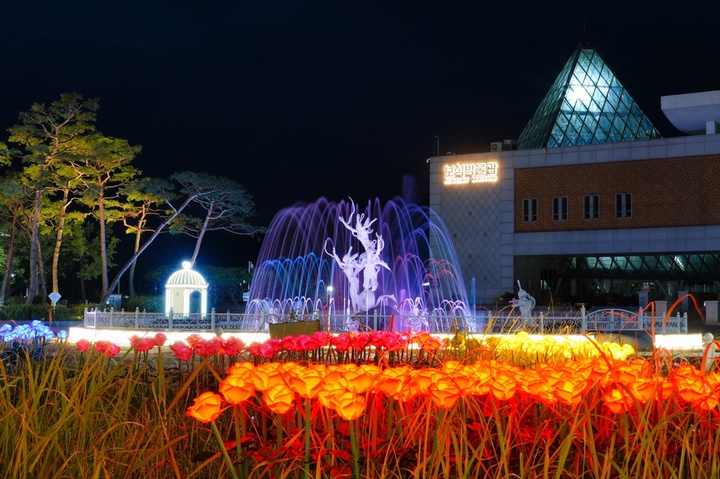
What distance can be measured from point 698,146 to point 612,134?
18.4 feet

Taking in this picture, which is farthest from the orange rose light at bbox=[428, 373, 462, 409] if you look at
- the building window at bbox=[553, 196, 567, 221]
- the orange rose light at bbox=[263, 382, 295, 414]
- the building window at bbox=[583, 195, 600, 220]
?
the building window at bbox=[553, 196, 567, 221]

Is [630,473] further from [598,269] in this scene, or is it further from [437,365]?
[598,269]

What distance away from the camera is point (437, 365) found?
811cm

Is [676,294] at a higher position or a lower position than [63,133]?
lower

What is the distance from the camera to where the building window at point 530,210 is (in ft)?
160

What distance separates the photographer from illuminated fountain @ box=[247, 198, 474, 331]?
24312mm

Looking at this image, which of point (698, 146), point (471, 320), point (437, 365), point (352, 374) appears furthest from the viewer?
point (698, 146)

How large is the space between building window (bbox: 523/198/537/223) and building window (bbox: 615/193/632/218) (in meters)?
4.52

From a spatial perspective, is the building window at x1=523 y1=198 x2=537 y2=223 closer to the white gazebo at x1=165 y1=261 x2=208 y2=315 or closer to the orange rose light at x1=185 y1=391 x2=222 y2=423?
the white gazebo at x1=165 y1=261 x2=208 y2=315

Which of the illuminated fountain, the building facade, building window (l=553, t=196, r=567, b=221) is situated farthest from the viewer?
building window (l=553, t=196, r=567, b=221)

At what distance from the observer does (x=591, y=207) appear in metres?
47.2

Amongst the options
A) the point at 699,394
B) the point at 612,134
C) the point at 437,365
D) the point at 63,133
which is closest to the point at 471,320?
the point at 437,365

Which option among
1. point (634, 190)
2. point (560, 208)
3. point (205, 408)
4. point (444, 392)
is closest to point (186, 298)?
point (560, 208)

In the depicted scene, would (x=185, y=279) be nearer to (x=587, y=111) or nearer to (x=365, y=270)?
(x=365, y=270)
